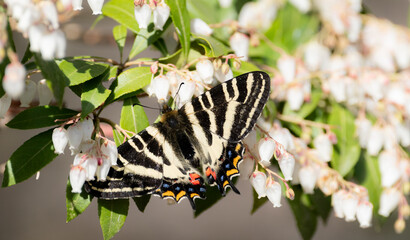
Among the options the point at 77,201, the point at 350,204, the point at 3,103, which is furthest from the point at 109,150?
the point at 350,204

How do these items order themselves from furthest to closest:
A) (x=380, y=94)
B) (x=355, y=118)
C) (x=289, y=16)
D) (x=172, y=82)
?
1. (x=289, y=16)
2. (x=355, y=118)
3. (x=380, y=94)
4. (x=172, y=82)

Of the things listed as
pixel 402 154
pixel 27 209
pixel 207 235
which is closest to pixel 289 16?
pixel 402 154

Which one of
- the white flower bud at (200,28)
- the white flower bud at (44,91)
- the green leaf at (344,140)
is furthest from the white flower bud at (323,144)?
the white flower bud at (44,91)

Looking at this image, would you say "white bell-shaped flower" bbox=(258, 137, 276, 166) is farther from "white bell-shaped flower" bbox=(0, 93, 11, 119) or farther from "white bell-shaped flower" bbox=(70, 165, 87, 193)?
"white bell-shaped flower" bbox=(0, 93, 11, 119)

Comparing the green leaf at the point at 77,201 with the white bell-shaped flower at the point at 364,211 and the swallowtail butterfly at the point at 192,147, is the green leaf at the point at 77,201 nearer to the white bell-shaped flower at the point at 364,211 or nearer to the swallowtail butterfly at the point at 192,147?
the swallowtail butterfly at the point at 192,147

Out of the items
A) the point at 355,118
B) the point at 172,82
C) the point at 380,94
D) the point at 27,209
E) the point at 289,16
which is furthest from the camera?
the point at 27,209

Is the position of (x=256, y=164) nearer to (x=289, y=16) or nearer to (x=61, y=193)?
(x=289, y=16)

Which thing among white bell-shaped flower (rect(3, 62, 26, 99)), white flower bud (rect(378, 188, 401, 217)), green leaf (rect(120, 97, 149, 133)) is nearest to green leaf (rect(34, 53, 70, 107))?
white bell-shaped flower (rect(3, 62, 26, 99))
